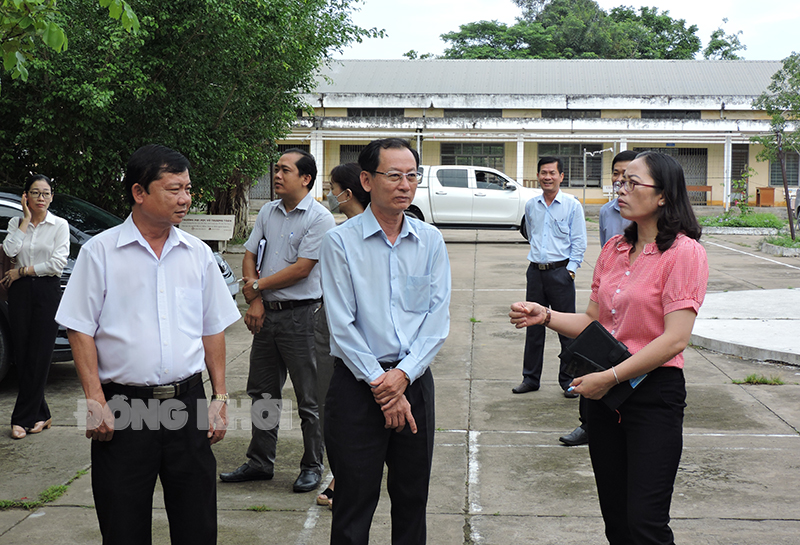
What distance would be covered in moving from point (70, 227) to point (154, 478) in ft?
17.9

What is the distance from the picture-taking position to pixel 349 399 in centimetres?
295

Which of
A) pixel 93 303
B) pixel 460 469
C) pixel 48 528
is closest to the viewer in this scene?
pixel 93 303

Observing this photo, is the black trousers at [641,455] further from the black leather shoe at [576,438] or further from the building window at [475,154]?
the building window at [475,154]

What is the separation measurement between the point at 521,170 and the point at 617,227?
24323 mm

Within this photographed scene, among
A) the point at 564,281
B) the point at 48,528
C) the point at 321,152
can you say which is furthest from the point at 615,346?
the point at 321,152

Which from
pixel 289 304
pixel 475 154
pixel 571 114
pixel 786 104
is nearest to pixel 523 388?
pixel 289 304

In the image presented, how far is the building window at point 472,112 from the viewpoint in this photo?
1260 inches

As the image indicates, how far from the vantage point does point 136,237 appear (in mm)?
2926

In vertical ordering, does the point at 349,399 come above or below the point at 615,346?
below

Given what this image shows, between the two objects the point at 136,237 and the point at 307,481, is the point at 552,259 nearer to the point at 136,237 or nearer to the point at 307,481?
the point at 307,481

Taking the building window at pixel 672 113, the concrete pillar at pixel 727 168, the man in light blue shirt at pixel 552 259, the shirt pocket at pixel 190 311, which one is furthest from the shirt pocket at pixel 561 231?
the building window at pixel 672 113

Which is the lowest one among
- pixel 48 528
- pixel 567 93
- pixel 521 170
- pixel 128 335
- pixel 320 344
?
pixel 48 528

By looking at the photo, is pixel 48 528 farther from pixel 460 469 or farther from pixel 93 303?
pixel 460 469

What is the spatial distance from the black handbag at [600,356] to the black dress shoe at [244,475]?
240 cm
